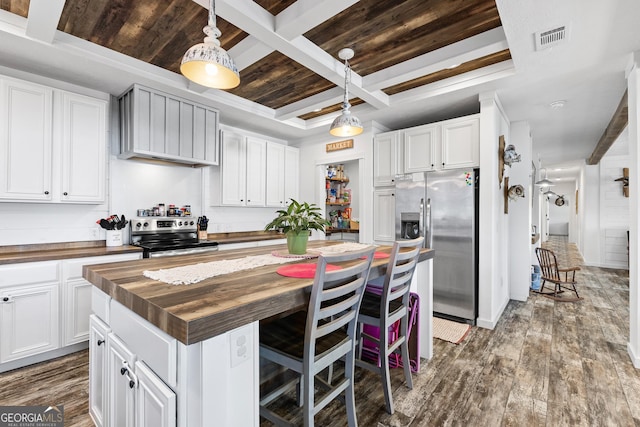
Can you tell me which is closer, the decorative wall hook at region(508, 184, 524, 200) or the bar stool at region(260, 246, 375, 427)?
the bar stool at region(260, 246, 375, 427)

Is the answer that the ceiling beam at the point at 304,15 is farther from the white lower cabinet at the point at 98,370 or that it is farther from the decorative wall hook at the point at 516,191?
the decorative wall hook at the point at 516,191

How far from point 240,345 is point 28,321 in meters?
2.47

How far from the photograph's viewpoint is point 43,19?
199cm

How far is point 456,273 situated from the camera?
3445 mm

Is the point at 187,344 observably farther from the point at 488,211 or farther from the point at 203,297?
the point at 488,211

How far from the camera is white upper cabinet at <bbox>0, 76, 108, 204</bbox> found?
2477 millimetres

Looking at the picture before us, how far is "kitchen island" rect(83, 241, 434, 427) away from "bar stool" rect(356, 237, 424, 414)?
2.04 ft

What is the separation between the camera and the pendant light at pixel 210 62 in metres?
1.48

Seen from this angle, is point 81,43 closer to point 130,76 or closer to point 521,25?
point 130,76

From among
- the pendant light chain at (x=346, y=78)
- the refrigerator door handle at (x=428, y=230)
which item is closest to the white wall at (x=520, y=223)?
the refrigerator door handle at (x=428, y=230)

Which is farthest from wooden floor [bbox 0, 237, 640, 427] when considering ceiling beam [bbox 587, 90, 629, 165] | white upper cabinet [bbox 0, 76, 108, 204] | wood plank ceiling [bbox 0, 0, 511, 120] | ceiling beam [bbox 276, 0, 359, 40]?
wood plank ceiling [bbox 0, 0, 511, 120]

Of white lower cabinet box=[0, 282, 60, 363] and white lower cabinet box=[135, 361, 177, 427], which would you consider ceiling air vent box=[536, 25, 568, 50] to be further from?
white lower cabinet box=[0, 282, 60, 363]

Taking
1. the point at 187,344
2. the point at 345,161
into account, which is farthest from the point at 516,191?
the point at 187,344

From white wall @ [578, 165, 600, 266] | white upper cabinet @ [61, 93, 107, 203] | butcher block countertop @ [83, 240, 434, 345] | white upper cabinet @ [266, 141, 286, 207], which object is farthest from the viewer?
white wall @ [578, 165, 600, 266]
